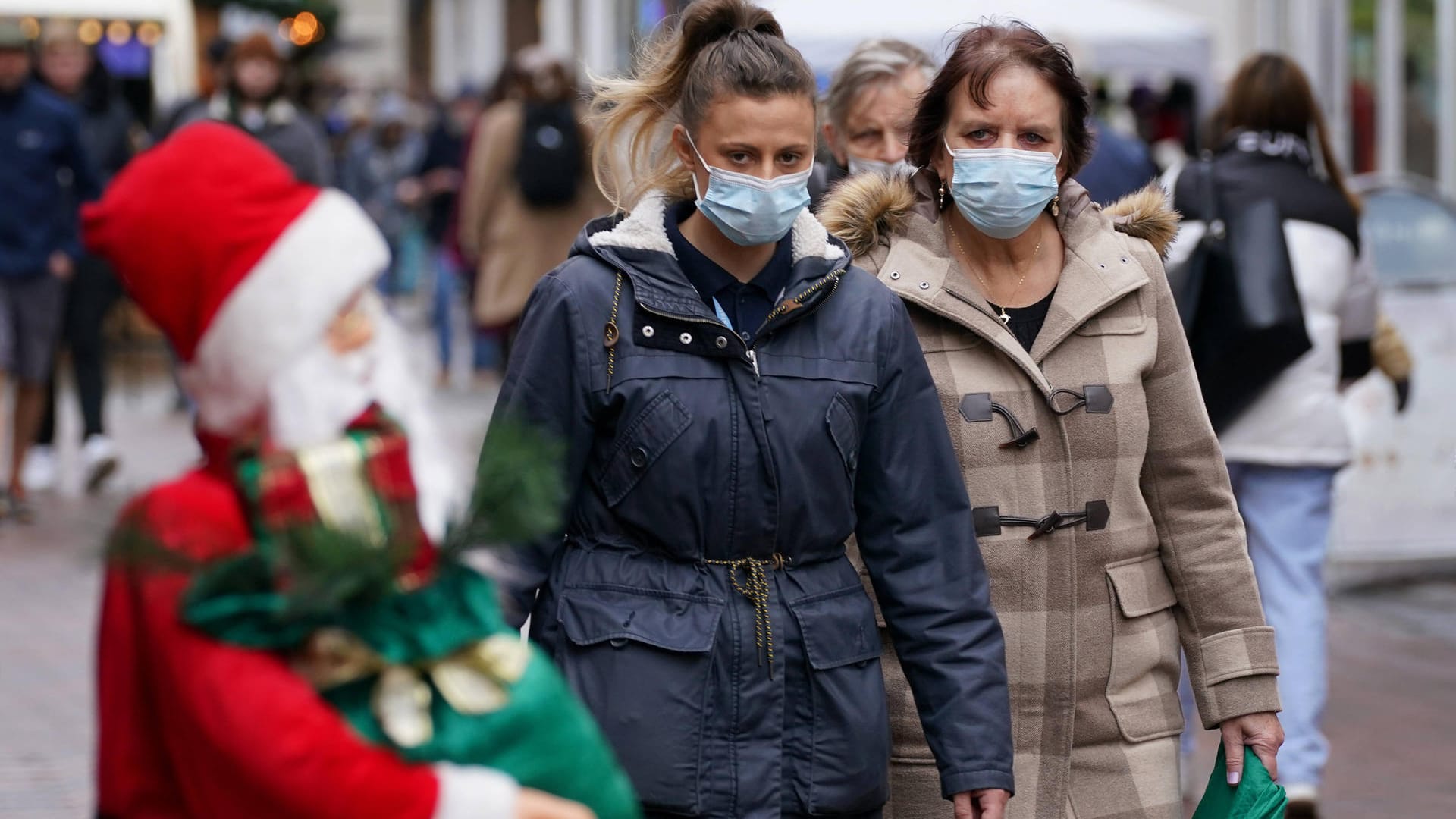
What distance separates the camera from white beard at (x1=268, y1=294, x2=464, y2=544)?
2.20m

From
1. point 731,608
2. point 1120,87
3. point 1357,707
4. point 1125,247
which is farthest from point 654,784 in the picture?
point 1120,87

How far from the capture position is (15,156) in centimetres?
1031

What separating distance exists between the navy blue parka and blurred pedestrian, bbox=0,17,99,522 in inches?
302

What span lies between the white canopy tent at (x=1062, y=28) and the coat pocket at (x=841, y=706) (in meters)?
8.31

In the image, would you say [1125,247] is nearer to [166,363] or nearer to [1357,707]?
[1357,707]

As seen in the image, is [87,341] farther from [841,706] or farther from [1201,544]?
[841,706]

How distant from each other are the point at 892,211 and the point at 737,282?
0.60 m

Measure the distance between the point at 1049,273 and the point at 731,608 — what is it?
41.6 inches

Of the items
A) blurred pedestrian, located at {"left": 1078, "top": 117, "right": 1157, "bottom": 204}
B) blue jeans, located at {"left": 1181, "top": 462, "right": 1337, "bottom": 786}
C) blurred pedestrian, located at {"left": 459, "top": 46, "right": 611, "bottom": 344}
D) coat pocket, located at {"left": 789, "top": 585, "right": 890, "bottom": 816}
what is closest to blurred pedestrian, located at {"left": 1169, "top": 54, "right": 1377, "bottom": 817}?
blue jeans, located at {"left": 1181, "top": 462, "right": 1337, "bottom": 786}

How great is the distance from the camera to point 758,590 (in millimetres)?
3031

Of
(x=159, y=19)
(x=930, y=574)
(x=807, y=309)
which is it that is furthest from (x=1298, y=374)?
(x=159, y=19)

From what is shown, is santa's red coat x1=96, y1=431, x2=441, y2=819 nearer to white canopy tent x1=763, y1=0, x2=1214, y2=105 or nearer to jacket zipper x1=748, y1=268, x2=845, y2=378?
jacket zipper x1=748, y1=268, x2=845, y2=378

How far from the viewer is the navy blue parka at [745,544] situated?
118 inches

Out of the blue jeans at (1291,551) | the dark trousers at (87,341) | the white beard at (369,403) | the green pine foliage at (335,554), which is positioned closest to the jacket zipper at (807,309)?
the white beard at (369,403)
